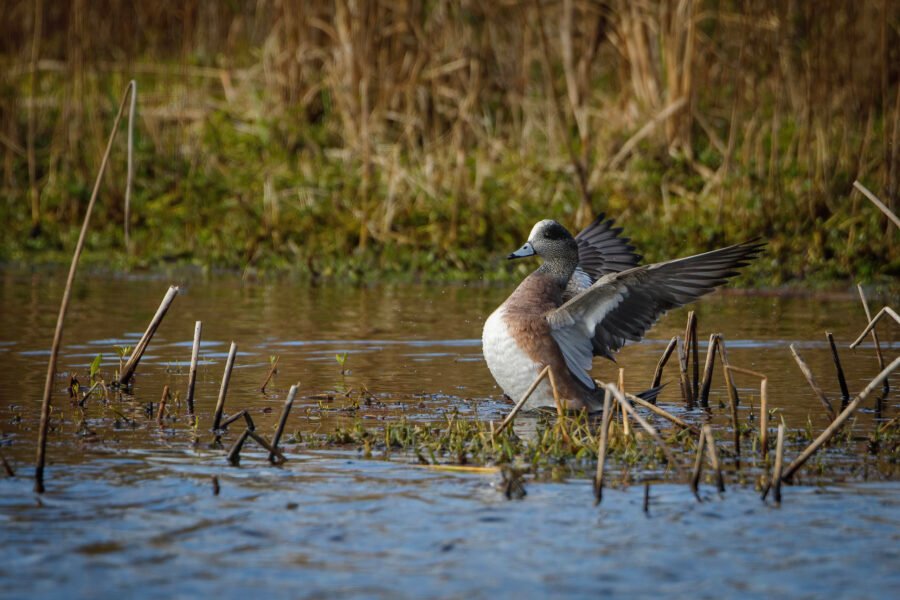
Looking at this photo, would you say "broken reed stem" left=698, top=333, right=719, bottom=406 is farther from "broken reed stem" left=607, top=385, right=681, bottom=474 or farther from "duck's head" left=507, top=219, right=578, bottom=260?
"broken reed stem" left=607, top=385, right=681, bottom=474

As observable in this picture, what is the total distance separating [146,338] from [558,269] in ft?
7.07

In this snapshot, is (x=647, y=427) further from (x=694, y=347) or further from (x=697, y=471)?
(x=694, y=347)

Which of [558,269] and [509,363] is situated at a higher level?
[558,269]

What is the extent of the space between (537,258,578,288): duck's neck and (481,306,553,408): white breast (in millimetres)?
536

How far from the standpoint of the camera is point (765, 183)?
12.4m

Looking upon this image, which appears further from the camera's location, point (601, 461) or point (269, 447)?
point (269, 447)

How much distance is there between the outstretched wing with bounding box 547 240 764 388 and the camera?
6.34 metres

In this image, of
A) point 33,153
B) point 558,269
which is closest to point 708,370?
point 558,269

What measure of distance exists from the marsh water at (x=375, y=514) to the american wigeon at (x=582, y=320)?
334 mm

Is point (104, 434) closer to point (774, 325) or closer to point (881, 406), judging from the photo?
point (881, 406)

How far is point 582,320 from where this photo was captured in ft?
21.8

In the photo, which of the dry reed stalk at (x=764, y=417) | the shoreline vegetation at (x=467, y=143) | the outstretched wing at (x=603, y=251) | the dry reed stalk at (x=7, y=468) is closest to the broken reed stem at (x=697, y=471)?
the dry reed stalk at (x=764, y=417)

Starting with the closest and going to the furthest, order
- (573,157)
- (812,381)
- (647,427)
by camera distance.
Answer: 1. (647,427)
2. (812,381)
3. (573,157)

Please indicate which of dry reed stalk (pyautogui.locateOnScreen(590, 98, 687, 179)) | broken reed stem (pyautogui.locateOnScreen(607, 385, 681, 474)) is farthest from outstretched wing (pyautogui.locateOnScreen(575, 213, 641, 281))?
dry reed stalk (pyautogui.locateOnScreen(590, 98, 687, 179))
